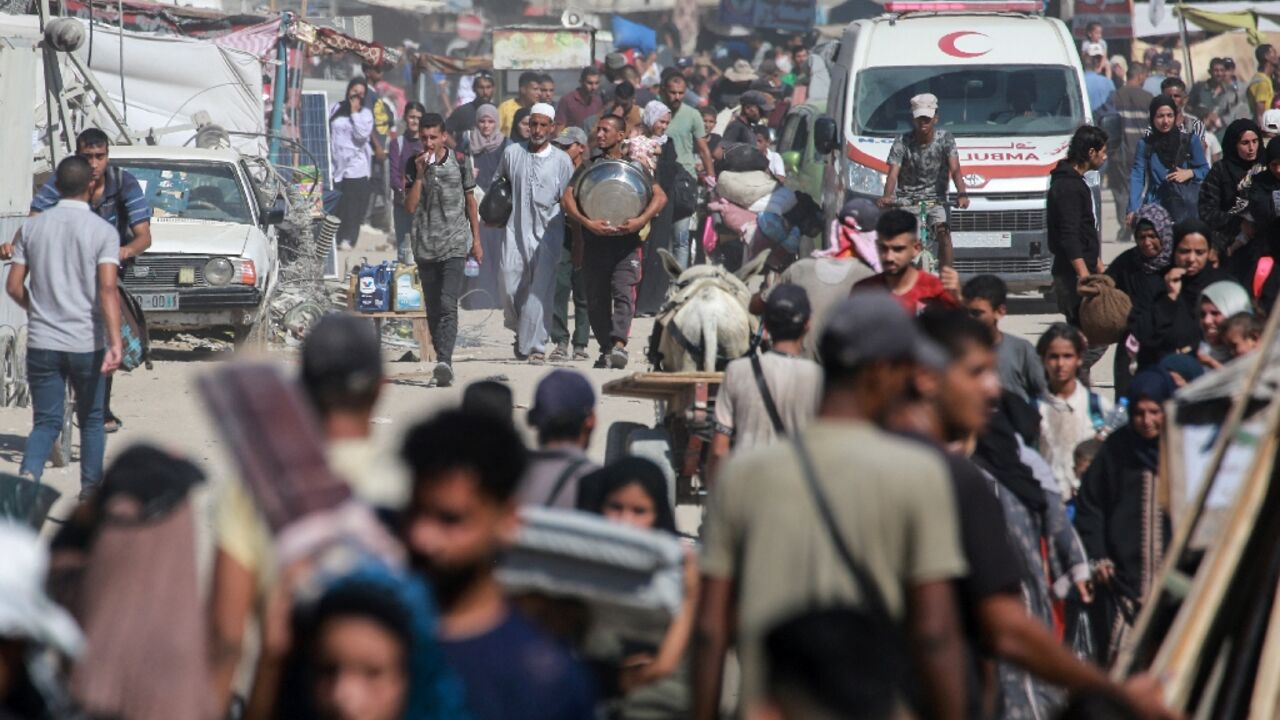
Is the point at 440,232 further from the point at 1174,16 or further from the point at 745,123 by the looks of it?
the point at 1174,16

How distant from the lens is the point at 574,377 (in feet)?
17.8

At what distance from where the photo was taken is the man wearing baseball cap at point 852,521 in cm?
358

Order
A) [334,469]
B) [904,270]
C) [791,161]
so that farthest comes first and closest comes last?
[791,161] → [904,270] → [334,469]

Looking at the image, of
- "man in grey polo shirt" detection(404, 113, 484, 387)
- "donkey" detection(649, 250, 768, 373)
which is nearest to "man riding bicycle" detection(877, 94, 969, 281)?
"man in grey polo shirt" detection(404, 113, 484, 387)

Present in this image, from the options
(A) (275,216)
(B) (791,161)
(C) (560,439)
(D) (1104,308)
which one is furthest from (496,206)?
(C) (560,439)

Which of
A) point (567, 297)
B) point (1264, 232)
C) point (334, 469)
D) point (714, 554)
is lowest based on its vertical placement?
point (567, 297)

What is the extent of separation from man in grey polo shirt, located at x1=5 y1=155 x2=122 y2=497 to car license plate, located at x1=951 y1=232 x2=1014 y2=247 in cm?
877

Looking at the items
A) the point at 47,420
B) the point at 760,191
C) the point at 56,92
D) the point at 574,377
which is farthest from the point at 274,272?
the point at 574,377

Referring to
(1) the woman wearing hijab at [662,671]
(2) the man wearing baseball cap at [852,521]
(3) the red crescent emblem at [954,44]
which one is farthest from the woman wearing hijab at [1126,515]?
(3) the red crescent emblem at [954,44]

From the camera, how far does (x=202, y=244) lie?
15.7 metres

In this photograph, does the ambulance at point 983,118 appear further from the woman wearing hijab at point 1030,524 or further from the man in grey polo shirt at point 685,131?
the woman wearing hijab at point 1030,524

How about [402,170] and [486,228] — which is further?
[402,170]

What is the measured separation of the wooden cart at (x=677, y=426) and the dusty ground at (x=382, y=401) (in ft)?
2.49

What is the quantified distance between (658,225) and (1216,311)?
420 inches
